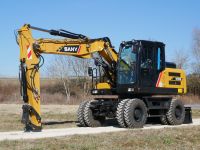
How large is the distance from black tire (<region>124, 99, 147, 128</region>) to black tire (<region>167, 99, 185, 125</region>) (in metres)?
1.72

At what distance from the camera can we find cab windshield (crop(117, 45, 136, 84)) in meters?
17.1

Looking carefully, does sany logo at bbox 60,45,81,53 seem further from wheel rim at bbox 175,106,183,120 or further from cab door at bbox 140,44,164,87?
wheel rim at bbox 175,106,183,120

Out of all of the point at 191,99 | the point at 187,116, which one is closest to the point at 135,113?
the point at 187,116

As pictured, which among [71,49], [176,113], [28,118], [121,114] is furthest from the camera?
[176,113]

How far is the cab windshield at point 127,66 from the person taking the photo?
1714cm

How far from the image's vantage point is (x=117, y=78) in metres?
17.5

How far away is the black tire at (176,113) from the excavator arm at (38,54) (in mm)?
2630

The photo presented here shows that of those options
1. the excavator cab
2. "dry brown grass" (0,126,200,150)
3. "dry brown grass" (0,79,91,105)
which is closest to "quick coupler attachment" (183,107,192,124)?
the excavator cab

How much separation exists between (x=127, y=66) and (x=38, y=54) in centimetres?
348

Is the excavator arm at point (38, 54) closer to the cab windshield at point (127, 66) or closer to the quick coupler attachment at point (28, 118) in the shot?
the quick coupler attachment at point (28, 118)

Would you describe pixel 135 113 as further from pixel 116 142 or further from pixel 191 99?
pixel 191 99

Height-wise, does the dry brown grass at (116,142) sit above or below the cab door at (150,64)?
below

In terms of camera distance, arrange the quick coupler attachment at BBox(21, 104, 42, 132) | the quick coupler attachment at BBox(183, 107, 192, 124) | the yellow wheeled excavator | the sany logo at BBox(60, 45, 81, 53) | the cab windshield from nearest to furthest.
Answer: the quick coupler attachment at BBox(21, 104, 42, 132)
the yellow wheeled excavator
the sany logo at BBox(60, 45, 81, 53)
the cab windshield
the quick coupler attachment at BBox(183, 107, 192, 124)

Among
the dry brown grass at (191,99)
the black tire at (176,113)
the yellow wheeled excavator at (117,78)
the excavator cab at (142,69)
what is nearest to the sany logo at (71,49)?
the yellow wheeled excavator at (117,78)
